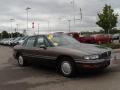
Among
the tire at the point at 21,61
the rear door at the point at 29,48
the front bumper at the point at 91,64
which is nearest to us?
the front bumper at the point at 91,64

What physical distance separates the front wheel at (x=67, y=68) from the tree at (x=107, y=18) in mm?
37778

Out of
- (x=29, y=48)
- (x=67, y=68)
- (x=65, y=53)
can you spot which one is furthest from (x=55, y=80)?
(x=29, y=48)

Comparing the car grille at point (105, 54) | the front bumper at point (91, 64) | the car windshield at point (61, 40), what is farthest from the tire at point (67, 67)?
the car grille at point (105, 54)

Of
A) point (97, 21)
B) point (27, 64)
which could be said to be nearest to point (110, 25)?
point (97, 21)

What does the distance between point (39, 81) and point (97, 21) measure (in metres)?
40.6

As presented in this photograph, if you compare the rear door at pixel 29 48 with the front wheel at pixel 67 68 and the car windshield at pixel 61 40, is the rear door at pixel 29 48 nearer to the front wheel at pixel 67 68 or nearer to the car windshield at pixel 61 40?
the car windshield at pixel 61 40

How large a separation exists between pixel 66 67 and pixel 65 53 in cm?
47

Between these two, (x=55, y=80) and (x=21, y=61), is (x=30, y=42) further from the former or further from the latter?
(x=55, y=80)

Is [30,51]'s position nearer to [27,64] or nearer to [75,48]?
[27,64]

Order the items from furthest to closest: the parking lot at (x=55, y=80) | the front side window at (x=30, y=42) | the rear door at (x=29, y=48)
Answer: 1. the front side window at (x=30, y=42)
2. the rear door at (x=29, y=48)
3. the parking lot at (x=55, y=80)

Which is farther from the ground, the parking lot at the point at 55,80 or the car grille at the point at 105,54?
the car grille at the point at 105,54

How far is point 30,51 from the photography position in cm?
966

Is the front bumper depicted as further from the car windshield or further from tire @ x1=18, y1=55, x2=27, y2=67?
tire @ x1=18, y1=55, x2=27, y2=67

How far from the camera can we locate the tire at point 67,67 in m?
7.83
